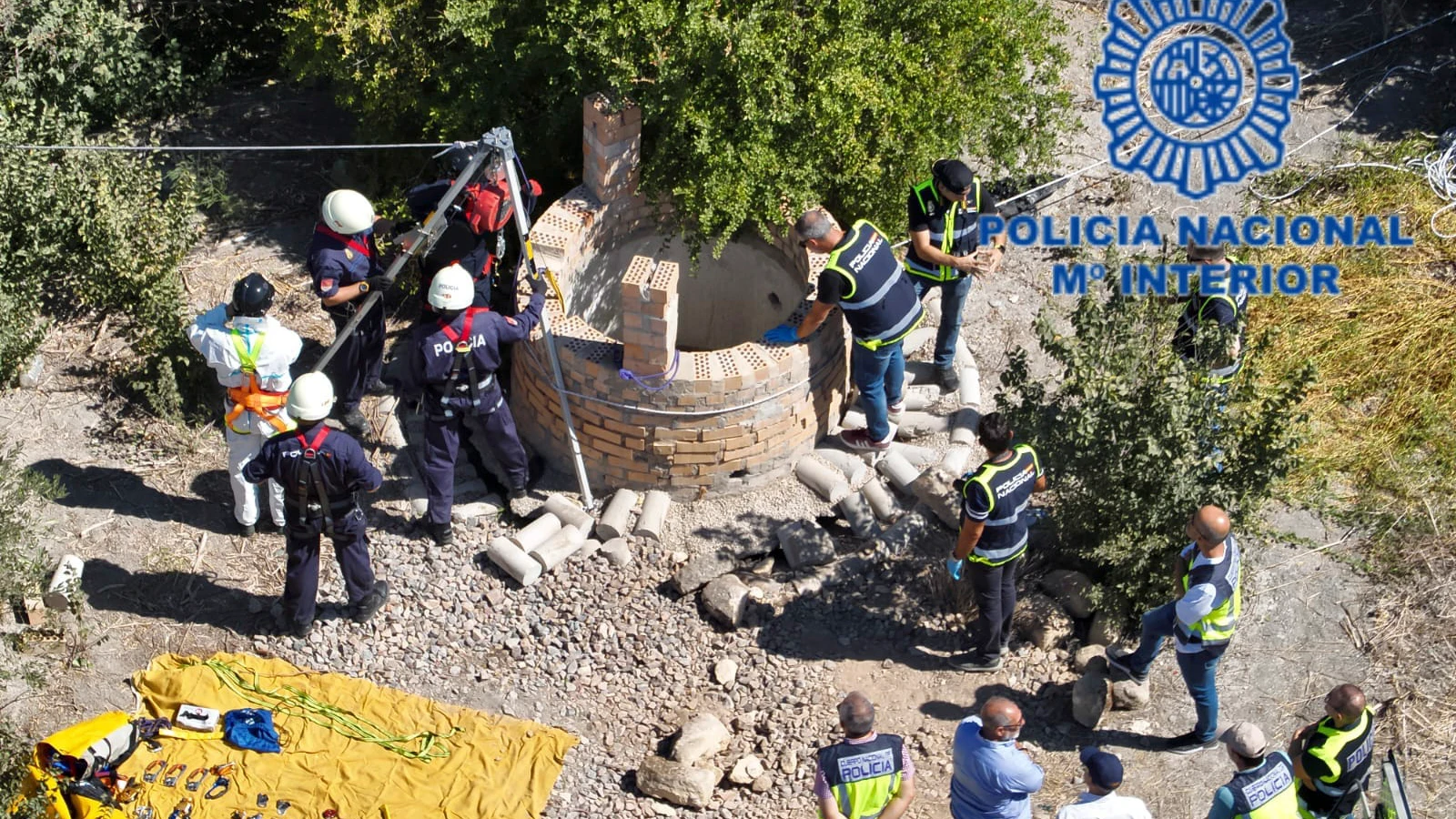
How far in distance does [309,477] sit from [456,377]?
1143 mm

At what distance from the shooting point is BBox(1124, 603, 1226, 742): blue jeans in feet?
25.0

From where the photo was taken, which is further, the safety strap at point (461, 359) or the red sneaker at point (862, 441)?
the red sneaker at point (862, 441)

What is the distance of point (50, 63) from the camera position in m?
11.7

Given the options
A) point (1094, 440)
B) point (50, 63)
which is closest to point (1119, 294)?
point (1094, 440)

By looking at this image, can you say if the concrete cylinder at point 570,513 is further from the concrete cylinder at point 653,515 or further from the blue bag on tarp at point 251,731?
the blue bag on tarp at point 251,731

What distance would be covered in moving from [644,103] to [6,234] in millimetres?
4992

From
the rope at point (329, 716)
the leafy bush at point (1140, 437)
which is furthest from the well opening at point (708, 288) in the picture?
the rope at point (329, 716)

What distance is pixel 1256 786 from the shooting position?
668 centimetres

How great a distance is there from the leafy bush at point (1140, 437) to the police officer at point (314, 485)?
4.02 meters

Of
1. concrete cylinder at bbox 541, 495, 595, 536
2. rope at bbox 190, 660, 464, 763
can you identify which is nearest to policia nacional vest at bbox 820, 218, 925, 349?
concrete cylinder at bbox 541, 495, 595, 536

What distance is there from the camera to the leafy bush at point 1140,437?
7.96 metres

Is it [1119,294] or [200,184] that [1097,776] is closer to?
[1119,294]

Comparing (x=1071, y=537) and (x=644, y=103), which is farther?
(x=644, y=103)

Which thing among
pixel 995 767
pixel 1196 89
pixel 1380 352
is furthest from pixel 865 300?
pixel 1196 89
